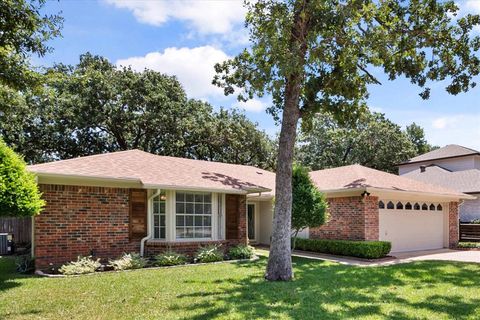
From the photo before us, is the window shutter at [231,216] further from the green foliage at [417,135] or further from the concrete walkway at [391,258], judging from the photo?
the green foliage at [417,135]

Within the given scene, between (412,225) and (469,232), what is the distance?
5511mm

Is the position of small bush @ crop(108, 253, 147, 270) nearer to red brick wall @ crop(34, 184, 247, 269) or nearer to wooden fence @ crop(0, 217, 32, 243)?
red brick wall @ crop(34, 184, 247, 269)

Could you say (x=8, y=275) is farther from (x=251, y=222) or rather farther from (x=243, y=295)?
(x=251, y=222)

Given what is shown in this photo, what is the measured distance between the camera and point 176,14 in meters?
12.3

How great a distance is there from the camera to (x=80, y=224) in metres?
11.6

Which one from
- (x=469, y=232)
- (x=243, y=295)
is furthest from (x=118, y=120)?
(x=469, y=232)

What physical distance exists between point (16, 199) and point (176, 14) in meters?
7.33

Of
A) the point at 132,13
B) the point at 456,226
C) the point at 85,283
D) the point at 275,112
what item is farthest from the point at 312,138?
the point at 85,283

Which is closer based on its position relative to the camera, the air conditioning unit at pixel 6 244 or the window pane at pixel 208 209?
the window pane at pixel 208 209

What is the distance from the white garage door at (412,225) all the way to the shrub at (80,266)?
11361 millimetres

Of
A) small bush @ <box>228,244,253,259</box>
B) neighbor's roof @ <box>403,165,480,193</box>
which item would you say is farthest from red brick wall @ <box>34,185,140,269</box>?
neighbor's roof @ <box>403,165,480,193</box>

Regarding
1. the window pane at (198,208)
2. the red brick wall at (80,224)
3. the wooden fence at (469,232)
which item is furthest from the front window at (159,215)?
the wooden fence at (469,232)

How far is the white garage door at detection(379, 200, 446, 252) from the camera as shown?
650 inches

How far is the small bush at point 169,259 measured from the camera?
11.9 m
